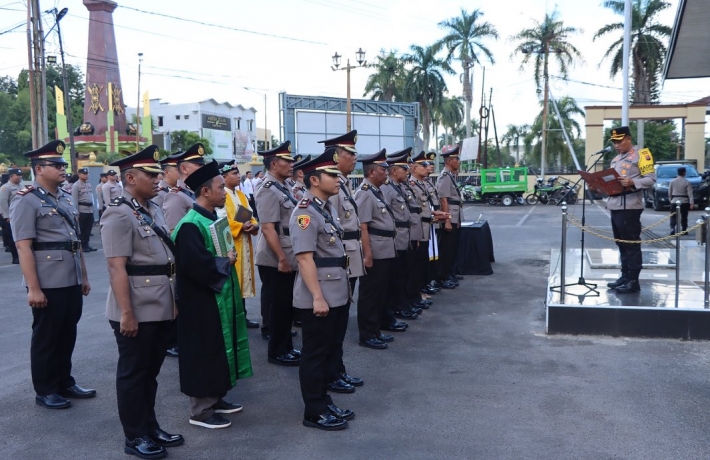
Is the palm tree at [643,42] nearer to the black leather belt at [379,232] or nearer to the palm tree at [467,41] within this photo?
the palm tree at [467,41]

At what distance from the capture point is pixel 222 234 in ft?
13.5

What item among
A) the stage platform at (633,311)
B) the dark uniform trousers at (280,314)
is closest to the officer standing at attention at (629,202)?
the stage platform at (633,311)

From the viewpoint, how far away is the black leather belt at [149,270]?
12.5 ft

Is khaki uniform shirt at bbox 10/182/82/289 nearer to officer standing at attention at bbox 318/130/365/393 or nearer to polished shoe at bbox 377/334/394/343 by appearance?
officer standing at attention at bbox 318/130/365/393

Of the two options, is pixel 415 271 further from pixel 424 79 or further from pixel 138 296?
pixel 424 79

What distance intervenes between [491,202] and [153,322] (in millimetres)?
29182

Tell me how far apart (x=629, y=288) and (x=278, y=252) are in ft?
14.4

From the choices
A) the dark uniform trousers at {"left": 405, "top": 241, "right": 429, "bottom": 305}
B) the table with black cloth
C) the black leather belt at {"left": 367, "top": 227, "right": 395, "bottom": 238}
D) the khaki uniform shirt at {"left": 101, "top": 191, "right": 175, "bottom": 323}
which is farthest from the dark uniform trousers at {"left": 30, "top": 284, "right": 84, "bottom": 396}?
the table with black cloth

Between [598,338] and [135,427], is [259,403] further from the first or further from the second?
[598,338]

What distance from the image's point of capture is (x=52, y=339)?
15.1 feet

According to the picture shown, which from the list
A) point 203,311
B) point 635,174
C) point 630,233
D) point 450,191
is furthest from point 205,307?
point 450,191

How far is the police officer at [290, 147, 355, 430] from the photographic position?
162 inches

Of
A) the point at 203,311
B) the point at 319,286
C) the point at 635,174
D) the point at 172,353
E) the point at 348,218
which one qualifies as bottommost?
the point at 172,353

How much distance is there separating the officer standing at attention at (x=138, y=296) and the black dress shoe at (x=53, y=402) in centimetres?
106
